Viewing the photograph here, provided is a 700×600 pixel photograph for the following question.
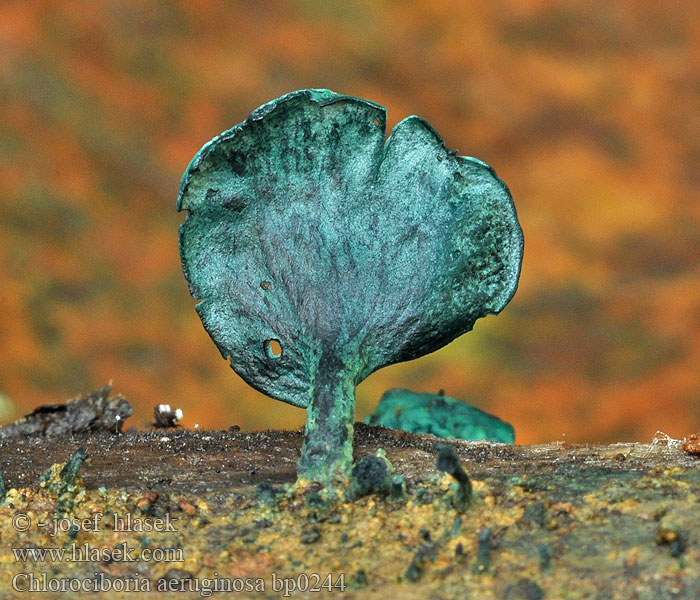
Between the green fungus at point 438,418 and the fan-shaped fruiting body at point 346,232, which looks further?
the green fungus at point 438,418

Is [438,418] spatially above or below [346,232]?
below

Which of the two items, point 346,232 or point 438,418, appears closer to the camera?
point 346,232

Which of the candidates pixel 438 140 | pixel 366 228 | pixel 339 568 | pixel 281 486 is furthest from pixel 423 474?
pixel 438 140

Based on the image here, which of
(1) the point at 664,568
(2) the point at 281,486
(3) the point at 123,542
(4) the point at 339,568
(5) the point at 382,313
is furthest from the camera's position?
(5) the point at 382,313

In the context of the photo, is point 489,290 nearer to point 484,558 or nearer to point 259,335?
point 259,335

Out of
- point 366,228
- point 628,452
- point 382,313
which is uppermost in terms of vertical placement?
point 366,228

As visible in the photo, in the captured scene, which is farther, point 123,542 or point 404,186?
point 404,186

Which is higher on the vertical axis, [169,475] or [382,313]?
[382,313]

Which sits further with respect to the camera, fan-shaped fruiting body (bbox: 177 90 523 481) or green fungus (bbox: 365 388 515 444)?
green fungus (bbox: 365 388 515 444)
